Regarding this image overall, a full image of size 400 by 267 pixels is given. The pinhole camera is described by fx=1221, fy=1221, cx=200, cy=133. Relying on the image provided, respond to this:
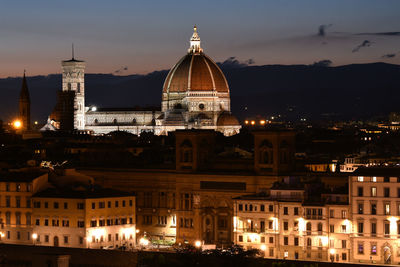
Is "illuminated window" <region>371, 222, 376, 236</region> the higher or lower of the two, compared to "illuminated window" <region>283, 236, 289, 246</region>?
higher

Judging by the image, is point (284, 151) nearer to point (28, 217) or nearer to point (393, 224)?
point (393, 224)

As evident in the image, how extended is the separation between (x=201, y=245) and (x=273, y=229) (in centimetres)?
597

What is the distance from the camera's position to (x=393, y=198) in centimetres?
8200

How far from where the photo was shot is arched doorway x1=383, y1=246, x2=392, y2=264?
80.5 metres

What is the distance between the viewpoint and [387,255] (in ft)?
265

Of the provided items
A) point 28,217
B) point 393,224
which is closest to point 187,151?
point 28,217

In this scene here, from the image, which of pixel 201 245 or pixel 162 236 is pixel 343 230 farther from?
pixel 162 236

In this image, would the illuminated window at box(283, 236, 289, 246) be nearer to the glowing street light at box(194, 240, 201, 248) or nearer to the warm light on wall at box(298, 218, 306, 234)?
the warm light on wall at box(298, 218, 306, 234)

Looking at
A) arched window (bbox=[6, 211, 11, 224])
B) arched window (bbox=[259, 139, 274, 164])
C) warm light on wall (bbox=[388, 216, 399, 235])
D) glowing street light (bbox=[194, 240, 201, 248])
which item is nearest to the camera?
warm light on wall (bbox=[388, 216, 399, 235])

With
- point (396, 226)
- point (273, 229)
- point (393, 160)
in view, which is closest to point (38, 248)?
point (273, 229)

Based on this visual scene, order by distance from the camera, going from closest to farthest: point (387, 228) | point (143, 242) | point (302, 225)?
point (387, 228) < point (302, 225) < point (143, 242)

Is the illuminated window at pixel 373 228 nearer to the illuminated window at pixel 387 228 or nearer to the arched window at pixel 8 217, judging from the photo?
the illuminated window at pixel 387 228

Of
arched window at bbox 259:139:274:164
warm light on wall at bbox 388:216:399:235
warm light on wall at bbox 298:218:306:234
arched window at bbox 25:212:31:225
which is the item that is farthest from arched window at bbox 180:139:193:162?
warm light on wall at bbox 388:216:399:235

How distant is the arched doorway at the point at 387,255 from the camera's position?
80.5m
